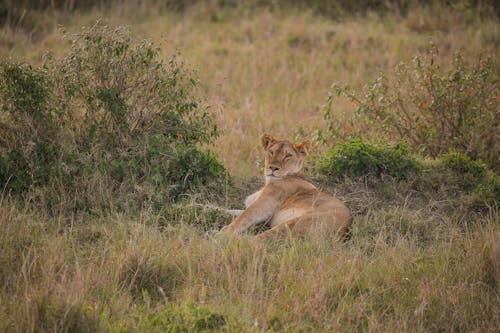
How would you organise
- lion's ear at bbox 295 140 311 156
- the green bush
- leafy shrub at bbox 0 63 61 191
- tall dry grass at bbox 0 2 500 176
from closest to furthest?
1. the green bush
2. leafy shrub at bbox 0 63 61 191
3. lion's ear at bbox 295 140 311 156
4. tall dry grass at bbox 0 2 500 176

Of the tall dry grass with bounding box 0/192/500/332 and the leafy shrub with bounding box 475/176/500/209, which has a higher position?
the tall dry grass with bounding box 0/192/500/332

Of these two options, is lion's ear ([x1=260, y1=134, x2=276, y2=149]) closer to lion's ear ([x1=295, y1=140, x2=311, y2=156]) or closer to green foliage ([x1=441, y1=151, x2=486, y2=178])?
lion's ear ([x1=295, y1=140, x2=311, y2=156])

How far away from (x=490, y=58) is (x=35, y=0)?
1150 centimetres

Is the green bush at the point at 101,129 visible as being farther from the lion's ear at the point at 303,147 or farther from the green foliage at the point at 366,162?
the green foliage at the point at 366,162

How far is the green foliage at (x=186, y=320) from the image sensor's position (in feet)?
14.5

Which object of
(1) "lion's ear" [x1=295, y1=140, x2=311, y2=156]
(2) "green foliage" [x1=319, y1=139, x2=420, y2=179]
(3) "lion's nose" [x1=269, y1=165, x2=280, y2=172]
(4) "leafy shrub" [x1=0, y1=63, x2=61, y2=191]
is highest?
(4) "leafy shrub" [x1=0, y1=63, x2=61, y2=191]

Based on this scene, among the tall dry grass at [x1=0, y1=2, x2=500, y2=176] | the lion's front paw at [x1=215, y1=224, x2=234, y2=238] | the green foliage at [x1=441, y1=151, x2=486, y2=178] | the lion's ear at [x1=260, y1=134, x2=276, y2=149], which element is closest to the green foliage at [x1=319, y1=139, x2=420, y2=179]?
the green foliage at [x1=441, y1=151, x2=486, y2=178]

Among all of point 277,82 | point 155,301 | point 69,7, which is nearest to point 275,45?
point 277,82

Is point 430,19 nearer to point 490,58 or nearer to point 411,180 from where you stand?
point 490,58

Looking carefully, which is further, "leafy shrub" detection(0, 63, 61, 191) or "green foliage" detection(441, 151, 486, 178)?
"green foliage" detection(441, 151, 486, 178)

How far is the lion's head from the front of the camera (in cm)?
725

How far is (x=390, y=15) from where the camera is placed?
16734 millimetres

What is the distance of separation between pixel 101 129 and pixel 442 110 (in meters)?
5.16

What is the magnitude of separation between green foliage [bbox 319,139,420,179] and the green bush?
5.23 feet
